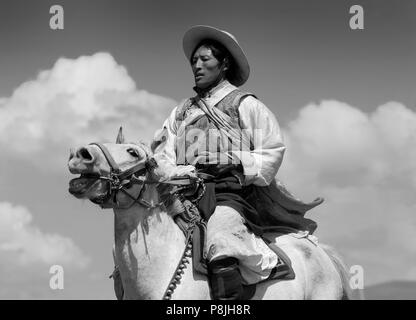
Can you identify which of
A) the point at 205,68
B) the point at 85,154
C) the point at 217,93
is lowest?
the point at 85,154

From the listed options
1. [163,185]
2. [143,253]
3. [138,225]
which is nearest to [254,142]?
[163,185]

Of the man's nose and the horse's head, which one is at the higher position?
the man's nose

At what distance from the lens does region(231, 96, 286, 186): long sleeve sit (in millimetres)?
9844

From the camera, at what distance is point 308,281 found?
9.98 meters

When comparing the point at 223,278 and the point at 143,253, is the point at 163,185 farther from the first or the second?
the point at 223,278

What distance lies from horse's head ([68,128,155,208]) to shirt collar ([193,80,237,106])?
1682 millimetres

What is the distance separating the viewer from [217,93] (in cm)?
1051

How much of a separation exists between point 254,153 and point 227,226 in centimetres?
103

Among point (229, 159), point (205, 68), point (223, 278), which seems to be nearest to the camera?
point (223, 278)

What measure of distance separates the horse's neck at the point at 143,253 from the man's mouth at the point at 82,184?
443 mm

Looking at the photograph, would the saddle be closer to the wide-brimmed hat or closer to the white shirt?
the white shirt

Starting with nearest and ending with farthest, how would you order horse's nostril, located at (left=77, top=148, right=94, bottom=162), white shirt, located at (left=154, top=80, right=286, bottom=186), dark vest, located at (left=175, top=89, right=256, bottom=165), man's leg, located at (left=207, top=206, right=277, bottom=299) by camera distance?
horse's nostril, located at (left=77, top=148, right=94, bottom=162) → man's leg, located at (left=207, top=206, right=277, bottom=299) → white shirt, located at (left=154, top=80, right=286, bottom=186) → dark vest, located at (left=175, top=89, right=256, bottom=165)

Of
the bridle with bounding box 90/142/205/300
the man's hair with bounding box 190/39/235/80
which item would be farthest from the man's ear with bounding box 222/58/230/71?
the bridle with bounding box 90/142/205/300

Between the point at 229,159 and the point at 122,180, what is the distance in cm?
147
